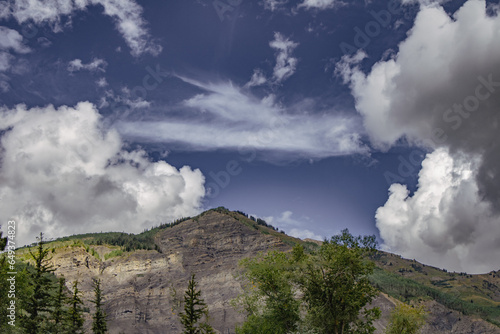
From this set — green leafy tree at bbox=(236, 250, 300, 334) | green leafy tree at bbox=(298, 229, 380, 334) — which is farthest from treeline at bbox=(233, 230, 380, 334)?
green leafy tree at bbox=(236, 250, 300, 334)

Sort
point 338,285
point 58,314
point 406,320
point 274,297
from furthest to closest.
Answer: point 406,320 → point 274,297 → point 58,314 → point 338,285

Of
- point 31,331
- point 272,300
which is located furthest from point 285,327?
point 31,331

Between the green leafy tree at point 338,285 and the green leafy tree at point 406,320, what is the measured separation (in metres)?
24.6

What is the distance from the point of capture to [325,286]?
109 ft

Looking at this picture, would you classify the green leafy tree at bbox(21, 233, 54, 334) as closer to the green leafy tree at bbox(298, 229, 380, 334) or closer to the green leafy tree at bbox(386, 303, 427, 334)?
the green leafy tree at bbox(298, 229, 380, 334)

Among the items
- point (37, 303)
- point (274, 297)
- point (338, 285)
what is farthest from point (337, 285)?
point (37, 303)

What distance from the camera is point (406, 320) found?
2149 inches

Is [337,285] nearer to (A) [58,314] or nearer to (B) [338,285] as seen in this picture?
(B) [338,285]

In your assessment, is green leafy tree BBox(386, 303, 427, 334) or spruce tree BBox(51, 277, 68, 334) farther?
green leafy tree BBox(386, 303, 427, 334)

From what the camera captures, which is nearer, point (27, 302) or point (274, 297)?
point (27, 302)

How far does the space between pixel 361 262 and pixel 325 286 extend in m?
3.87

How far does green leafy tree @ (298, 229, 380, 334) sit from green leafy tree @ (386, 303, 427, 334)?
24.6 meters

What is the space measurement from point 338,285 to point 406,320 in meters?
28.9

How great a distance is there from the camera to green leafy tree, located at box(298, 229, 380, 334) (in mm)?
32875
